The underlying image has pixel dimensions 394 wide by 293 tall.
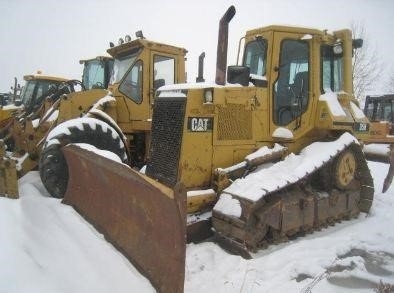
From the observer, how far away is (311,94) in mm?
5953

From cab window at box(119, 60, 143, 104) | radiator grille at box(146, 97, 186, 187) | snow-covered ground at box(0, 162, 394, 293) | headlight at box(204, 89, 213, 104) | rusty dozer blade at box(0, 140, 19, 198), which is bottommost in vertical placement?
snow-covered ground at box(0, 162, 394, 293)

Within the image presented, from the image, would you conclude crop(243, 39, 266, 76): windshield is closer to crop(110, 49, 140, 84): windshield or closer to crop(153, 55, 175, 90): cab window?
crop(153, 55, 175, 90): cab window

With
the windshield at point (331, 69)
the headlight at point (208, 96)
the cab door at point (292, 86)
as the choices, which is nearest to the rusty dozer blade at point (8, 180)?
the headlight at point (208, 96)

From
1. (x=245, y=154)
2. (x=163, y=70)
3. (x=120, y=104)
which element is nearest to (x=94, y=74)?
(x=120, y=104)

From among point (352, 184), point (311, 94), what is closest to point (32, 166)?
point (311, 94)

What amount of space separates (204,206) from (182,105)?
1375 mm

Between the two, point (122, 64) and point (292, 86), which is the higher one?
point (122, 64)

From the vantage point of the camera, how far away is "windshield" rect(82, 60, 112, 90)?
1048 centimetres

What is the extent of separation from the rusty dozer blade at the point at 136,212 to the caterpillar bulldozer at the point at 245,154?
0.02 metres

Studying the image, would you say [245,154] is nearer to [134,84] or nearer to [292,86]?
[292,86]

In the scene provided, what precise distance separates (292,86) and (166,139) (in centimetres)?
211

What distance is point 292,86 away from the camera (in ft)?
19.6

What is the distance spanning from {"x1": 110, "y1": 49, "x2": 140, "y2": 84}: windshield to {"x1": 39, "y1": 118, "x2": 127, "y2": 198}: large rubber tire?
1934 millimetres

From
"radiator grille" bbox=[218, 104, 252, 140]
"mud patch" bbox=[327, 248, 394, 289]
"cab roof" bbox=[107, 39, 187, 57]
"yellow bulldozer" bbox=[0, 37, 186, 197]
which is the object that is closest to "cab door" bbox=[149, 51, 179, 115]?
→ "yellow bulldozer" bbox=[0, 37, 186, 197]
